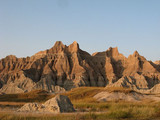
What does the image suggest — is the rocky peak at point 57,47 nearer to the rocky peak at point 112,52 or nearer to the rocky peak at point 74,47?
the rocky peak at point 74,47

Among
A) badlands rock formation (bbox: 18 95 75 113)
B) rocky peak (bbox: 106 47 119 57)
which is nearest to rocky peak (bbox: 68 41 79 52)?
rocky peak (bbox: 106 47 119 57)

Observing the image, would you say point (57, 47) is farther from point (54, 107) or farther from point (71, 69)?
point (54, 107)

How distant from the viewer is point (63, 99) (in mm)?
20391

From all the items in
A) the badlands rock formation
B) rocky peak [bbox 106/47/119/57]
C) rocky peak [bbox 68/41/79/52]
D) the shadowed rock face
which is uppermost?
rocky peak [bbox 68/41/79/52]

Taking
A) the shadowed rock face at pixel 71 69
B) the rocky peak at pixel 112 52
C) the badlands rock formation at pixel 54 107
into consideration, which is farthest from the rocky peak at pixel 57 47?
the badlands rock formation at pixel 54 107

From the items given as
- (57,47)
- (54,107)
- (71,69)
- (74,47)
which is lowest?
(54,107)

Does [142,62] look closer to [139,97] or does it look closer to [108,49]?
[108,49]

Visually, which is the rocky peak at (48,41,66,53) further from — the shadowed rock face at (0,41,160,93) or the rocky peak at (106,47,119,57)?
the rocky peak at (106,47,119,57)

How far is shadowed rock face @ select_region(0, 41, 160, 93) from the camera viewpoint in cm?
9506

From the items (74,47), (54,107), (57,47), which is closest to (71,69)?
(74,47)

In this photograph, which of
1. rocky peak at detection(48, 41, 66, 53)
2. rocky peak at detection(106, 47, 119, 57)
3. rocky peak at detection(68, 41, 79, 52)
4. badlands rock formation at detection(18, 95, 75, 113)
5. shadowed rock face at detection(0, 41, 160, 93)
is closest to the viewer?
badlands rock formation at detection(18, 95, 75, 113)

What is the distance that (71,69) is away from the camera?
109 m

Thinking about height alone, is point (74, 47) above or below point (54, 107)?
above

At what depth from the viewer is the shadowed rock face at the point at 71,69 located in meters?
95.1
